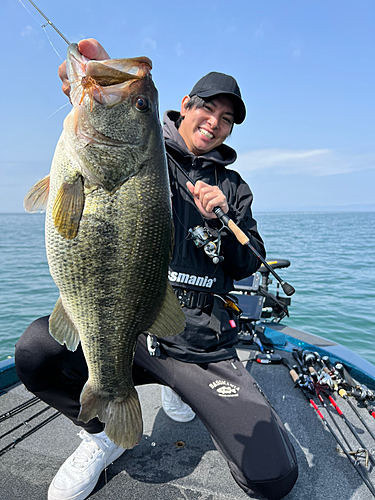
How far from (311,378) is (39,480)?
2.76 metres

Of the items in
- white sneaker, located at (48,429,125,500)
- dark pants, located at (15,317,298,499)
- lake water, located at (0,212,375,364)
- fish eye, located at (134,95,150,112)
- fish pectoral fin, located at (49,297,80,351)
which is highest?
fish eye, located at (134,95,150,112)

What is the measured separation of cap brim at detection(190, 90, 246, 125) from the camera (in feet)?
9.42

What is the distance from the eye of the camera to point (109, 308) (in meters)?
→ 1.71

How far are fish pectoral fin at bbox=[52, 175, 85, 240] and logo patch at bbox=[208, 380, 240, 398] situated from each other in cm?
164

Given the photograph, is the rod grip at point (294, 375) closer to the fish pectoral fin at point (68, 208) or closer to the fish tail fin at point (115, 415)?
the fish tail fin at point (115, 415)

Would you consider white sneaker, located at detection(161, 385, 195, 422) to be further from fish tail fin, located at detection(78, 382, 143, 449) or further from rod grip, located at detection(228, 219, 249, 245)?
rod grip, located at detection(228, 219, 249, 245)

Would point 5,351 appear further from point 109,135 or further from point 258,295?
point 109,135

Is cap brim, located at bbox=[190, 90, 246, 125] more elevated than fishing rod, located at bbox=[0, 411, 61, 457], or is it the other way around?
cap brim, located at bbox=[190, 90, 246, 125]

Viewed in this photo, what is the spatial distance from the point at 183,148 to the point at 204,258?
94cm

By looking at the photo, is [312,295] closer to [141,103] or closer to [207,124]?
[207,124]

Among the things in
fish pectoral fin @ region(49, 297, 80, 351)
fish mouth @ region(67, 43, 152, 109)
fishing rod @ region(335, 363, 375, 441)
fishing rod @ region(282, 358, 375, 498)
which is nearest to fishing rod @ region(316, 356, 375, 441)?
fishing rod @ region(335, 363, 375, 441)

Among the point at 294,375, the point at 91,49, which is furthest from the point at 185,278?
the point at 294,375

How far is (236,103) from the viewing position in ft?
9.86

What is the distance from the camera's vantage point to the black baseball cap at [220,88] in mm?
2875
